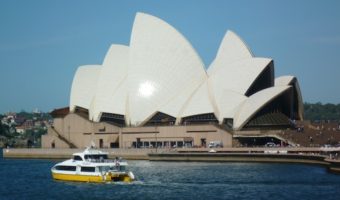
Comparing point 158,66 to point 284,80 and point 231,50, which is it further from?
point 284,80

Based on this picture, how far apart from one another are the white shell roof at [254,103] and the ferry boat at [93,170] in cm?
2954

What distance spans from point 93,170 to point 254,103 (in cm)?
→ 3194

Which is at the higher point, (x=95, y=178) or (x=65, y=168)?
(x=65, y=168)

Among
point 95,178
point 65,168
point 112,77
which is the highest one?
point 112,77

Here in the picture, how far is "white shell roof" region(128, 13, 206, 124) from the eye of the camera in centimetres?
7844

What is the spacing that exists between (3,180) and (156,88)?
3202 centimetres

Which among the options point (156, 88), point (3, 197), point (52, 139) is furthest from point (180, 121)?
point (3, 197)

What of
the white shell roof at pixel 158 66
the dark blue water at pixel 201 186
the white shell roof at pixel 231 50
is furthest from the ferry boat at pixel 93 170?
the white shell roof at pixel 231 50

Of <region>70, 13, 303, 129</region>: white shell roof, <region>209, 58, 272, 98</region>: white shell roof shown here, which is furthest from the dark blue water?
<region>70, 13, 303, 129</region>: white shell roof

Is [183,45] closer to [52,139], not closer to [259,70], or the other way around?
[259,70]

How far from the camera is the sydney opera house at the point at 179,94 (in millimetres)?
73875

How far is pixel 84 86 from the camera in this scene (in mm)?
91875

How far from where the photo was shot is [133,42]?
8094 centimetres

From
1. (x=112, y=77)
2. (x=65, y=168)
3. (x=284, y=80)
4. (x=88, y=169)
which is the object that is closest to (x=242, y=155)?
(x=284, y=80)
